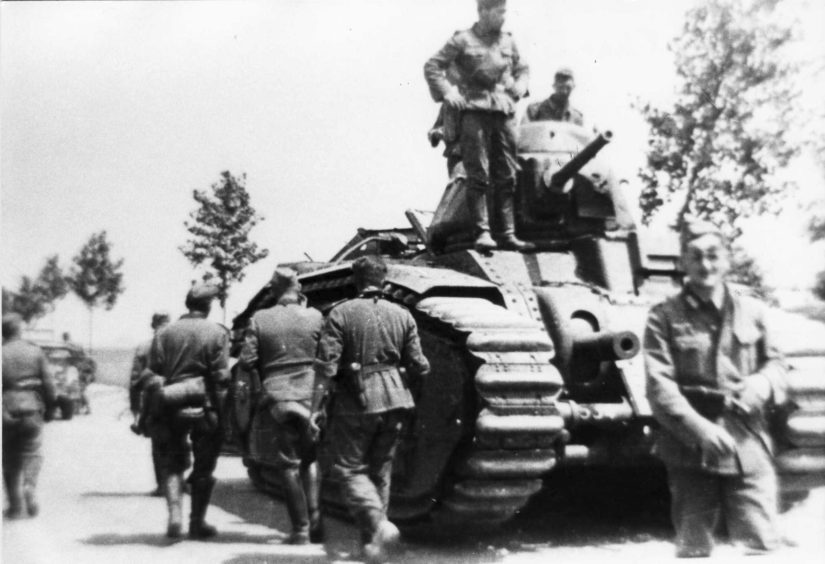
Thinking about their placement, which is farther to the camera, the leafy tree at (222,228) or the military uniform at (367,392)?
the leafy tree at (222,228)

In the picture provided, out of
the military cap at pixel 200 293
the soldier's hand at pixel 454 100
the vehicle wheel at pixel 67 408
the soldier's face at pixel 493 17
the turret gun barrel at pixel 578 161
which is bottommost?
the vehicle wheel at pixel 67 408

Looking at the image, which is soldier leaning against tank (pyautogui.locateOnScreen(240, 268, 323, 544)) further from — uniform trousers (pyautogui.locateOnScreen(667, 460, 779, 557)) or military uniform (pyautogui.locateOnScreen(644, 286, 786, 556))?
uniform trousers (pyautogui.locateOnScreen(667, 460, 779, 557))

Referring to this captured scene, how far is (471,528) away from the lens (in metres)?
7.58

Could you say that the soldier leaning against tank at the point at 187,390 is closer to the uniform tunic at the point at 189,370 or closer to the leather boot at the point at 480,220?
the uniform tunic at the point at 189,370

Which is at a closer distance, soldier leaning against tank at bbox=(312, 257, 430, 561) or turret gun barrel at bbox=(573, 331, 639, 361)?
soldier leaning against tank at bbox=(312, 257, 430, 561)

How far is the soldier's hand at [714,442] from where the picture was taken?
19.6 ft

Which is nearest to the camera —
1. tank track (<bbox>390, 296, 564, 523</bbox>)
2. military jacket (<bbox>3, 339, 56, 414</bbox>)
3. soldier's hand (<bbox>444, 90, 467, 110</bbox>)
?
military jacket (<bbox>3, 339, 56, 414</bbox>)

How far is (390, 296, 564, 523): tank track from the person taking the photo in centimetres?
682

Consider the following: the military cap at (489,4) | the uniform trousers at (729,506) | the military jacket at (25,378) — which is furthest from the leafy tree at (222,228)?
the uniform trousers at (729,506)

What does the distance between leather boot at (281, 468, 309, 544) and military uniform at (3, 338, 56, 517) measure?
152cm

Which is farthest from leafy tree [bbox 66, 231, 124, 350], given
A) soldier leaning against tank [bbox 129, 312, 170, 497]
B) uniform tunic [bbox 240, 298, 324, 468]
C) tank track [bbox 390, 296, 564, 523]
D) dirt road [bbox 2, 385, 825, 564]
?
tank track [bbox 390, 296, 564, 523]

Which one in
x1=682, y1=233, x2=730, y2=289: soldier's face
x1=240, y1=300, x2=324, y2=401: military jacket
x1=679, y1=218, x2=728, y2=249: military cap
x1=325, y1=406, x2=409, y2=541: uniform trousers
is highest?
x1=679, y1=218, x2=728, y2=249: military cap

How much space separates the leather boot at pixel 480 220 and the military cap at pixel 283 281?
1.60 m

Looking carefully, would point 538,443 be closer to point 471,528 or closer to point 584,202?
point 471,528
